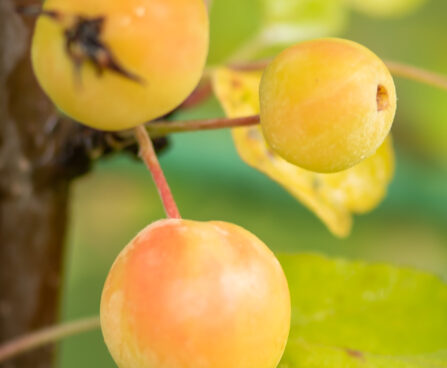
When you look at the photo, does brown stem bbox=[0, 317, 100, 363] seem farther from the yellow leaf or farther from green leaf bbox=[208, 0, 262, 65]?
green leaf bbox=[208, 0, 262, 65]

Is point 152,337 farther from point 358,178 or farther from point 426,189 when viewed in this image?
point 426,189

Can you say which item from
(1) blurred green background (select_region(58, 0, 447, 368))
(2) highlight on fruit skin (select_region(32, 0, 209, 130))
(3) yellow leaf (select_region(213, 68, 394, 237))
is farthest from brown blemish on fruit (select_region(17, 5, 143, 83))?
(1) blurred green background (select_region(58, 0, 447, 368))

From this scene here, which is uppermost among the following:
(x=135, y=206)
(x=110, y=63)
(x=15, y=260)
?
(x=110, y=63)

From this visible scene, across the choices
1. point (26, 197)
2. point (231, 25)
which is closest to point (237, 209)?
point (231, 25)

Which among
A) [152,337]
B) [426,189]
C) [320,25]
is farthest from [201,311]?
[426,189]

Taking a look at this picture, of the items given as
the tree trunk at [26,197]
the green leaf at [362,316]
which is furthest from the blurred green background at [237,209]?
the green leaf at [362,316]

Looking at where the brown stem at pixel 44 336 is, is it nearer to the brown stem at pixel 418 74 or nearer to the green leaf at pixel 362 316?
the green leaf at pixel 362 316
